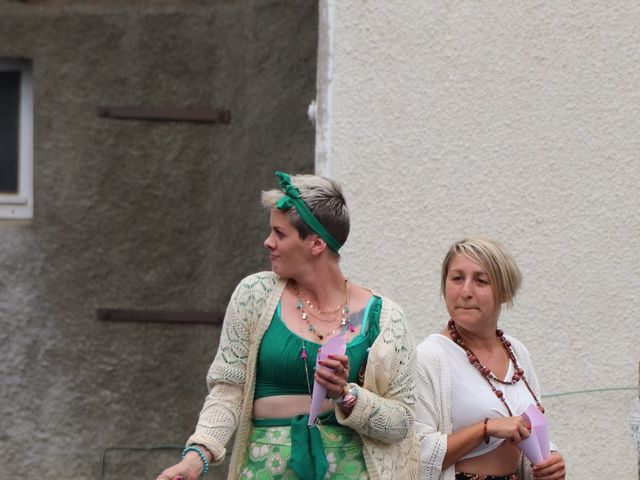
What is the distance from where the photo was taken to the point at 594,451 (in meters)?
5.90

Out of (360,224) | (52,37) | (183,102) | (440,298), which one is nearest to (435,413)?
(440,298)

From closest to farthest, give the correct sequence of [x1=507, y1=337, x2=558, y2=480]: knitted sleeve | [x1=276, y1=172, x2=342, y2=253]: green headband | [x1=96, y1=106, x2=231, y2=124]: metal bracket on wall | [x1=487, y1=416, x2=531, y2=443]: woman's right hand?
1. [x1=276, y1=172, x2=342, y2=253]: green headband
2. [x1=487, y1=416, x2=531, y2=443]: woman's right hand
3. [x1=507, y1=337, x2=558, y2=480]: knitted sleeve
4. [x1=96, y1=106, x2=231, y2=124]: metal bracket on wall

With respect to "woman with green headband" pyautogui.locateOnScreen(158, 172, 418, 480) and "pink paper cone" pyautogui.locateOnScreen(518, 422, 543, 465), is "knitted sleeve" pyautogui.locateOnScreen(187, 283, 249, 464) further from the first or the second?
"pink paper cone" pyautogui.locateOnScreen(518, 422, 543, 465)

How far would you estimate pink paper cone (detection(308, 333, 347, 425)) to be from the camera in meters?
3.68

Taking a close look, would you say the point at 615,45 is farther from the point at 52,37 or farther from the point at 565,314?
the point at 52,37

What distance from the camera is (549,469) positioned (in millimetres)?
4188

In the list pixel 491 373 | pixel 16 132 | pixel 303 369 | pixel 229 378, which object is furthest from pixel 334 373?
pixel 16 132

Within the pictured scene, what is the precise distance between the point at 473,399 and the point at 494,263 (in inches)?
17.2

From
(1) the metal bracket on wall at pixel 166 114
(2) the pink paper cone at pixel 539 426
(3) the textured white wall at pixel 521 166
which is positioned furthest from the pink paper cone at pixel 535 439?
(1) the metal bracket on wall at pixel 166 114

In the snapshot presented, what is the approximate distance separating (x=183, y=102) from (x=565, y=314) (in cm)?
204

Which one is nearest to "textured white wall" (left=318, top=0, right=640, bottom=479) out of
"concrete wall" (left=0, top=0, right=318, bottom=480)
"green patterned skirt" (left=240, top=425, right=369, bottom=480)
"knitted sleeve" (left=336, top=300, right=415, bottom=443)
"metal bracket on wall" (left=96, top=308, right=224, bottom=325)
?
"concrete wall" (left=0, top=0, right=318, bottom=480)

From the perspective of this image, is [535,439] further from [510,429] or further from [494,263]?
[494,263]

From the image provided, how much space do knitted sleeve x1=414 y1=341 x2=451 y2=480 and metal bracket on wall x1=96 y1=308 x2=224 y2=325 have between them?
7.45 ft

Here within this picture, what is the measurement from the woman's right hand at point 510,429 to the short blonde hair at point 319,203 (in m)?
0.76
